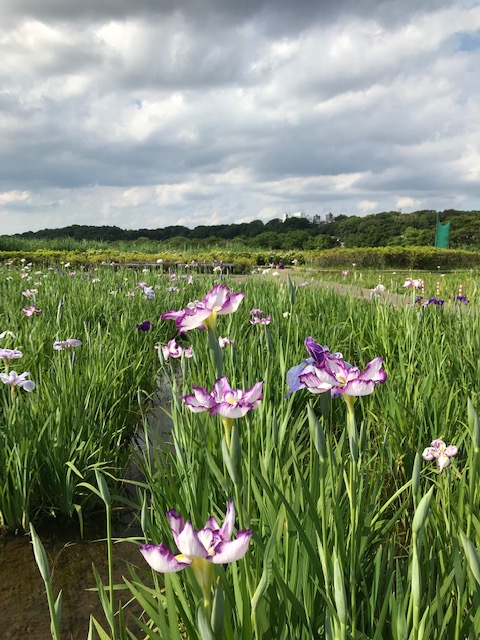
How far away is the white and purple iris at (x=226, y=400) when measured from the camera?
1120 millimetres

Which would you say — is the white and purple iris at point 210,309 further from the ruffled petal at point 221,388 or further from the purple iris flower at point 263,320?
the purple iris flower at point 263,320

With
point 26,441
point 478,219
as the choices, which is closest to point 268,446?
point 26,441

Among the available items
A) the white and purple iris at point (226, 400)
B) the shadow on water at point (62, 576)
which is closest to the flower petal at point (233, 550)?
the white and purple iris at point (226, 400)

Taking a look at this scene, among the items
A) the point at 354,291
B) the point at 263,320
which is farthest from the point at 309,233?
the point at 263,320

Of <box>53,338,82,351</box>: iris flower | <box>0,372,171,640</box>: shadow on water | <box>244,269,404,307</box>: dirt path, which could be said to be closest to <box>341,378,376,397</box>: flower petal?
<box>0,372,171,640</box>: shadow on water

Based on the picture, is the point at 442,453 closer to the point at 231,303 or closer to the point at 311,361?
the point at 311,361

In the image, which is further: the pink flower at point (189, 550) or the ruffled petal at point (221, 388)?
the ruffled petal at point (221, 388)

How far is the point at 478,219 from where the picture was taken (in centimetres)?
4959

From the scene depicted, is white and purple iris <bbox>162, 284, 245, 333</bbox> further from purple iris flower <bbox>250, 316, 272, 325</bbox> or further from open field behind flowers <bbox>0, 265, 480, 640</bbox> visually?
purple iris flower <bbox>250, 316, 272, 325</bbox>

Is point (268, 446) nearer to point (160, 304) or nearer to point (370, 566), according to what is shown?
point (370, 566)

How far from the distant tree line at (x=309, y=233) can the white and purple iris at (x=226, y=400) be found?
1082 inches

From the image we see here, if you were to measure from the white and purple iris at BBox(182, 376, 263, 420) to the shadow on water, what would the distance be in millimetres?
718

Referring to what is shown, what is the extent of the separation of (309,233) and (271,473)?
3621cm

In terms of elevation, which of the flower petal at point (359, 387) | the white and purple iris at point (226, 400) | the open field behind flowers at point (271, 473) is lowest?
the open field behind flowers at point (271, 473)
